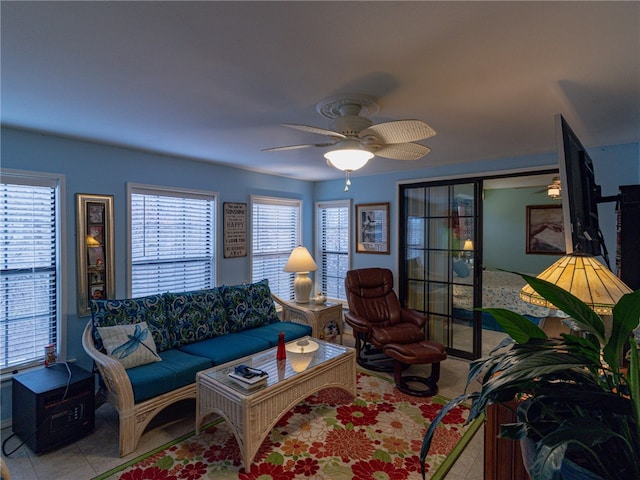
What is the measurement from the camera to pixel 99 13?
125 cm

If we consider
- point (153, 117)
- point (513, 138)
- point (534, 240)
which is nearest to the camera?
point (153, 117)

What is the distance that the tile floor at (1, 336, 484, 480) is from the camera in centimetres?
212

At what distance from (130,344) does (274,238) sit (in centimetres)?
251

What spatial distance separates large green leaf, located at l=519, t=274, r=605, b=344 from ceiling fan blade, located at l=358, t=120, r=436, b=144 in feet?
3.76

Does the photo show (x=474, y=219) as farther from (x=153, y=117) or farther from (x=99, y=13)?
(x=99, y=13)

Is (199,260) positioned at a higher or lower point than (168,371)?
higher

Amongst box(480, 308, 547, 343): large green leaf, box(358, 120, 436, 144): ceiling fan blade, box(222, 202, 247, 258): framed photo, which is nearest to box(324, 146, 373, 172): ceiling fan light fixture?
box(358, 120, 436, 144): ceiling fan blade

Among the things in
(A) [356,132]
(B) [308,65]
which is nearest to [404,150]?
(A) [356,132]

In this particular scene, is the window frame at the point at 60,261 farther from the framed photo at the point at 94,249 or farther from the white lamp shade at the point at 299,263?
the white lamp shade at the point at 299,263

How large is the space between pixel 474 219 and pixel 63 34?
3903mm

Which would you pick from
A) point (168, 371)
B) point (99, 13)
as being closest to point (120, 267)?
point (168, 371)

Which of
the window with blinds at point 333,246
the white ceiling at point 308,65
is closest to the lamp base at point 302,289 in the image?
the window with blinds at point 333,246

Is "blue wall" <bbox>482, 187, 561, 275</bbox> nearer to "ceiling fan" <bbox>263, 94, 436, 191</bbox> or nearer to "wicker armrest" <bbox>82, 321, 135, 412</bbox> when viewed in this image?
"ceiling fan" <bbox>263, 94, 436, 191</bbox>

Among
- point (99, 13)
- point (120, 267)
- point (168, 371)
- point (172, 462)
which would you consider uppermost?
point (99, 13)
